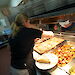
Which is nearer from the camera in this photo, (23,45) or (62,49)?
(23,45)

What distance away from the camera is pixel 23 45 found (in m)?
1.23

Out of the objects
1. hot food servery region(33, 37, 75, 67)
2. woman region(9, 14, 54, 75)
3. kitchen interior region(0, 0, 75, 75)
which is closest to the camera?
kitchen interior region(0, 0, 75, 75)

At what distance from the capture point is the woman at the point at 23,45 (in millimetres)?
1170

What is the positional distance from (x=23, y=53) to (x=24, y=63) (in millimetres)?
167

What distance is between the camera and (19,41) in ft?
3.99

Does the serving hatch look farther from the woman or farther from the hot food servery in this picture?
the woman

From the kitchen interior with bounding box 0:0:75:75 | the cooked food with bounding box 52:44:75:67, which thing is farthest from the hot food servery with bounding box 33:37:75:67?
the kitchen interior with bounding box 0:0:75:75

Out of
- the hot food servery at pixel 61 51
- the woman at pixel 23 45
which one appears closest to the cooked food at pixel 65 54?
the hot food servery at pixel 61 51

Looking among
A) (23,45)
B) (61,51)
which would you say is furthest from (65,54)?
(23,45)

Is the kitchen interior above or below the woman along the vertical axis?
above

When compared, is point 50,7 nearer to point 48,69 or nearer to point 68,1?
point 68,1

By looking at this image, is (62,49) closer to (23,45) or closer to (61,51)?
(61,51)

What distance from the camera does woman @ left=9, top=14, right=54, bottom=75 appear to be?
1170 mm

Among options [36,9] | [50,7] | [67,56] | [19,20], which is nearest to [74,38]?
[67,56]
